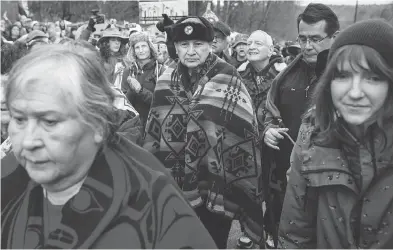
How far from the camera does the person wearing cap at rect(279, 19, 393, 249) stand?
5.29 feet

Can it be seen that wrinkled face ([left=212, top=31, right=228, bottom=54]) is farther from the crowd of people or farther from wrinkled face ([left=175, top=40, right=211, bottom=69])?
the crowd of people

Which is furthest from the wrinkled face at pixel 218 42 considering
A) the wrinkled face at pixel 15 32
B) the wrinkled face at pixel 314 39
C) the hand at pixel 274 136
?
the wrinkled face at pixel 15 32

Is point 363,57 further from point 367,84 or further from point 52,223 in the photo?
point 52,223

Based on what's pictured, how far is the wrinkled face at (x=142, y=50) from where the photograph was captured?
18.1 feet

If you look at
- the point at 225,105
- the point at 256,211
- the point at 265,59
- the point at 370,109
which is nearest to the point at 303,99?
the point at 225,105

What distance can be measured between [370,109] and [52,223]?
1.18 meters

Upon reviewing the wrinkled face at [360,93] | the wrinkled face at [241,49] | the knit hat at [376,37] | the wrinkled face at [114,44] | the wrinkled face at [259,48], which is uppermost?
the knit hat at [376,37]

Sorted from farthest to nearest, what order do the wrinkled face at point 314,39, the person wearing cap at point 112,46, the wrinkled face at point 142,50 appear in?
the person wearing cap at point 112,46 → the wrinkled face at point 142,50 → the wrinkled face at point 314,39

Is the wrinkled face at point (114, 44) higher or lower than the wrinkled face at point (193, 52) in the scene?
lower

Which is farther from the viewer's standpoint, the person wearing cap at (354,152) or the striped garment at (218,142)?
the striped garment at (218,142)

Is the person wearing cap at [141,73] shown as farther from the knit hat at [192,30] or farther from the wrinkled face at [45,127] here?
the wrinkled face at [45,127]

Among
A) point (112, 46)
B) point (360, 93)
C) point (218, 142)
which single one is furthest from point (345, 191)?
point (112, 46)

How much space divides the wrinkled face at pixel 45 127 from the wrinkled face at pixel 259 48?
364 centimetres

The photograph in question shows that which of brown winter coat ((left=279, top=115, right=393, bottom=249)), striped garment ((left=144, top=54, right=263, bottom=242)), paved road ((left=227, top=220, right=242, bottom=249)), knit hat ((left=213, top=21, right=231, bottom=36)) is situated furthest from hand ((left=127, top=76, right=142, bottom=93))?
brown winter coat ((left=279, top=115, right=393, bottom=249))
